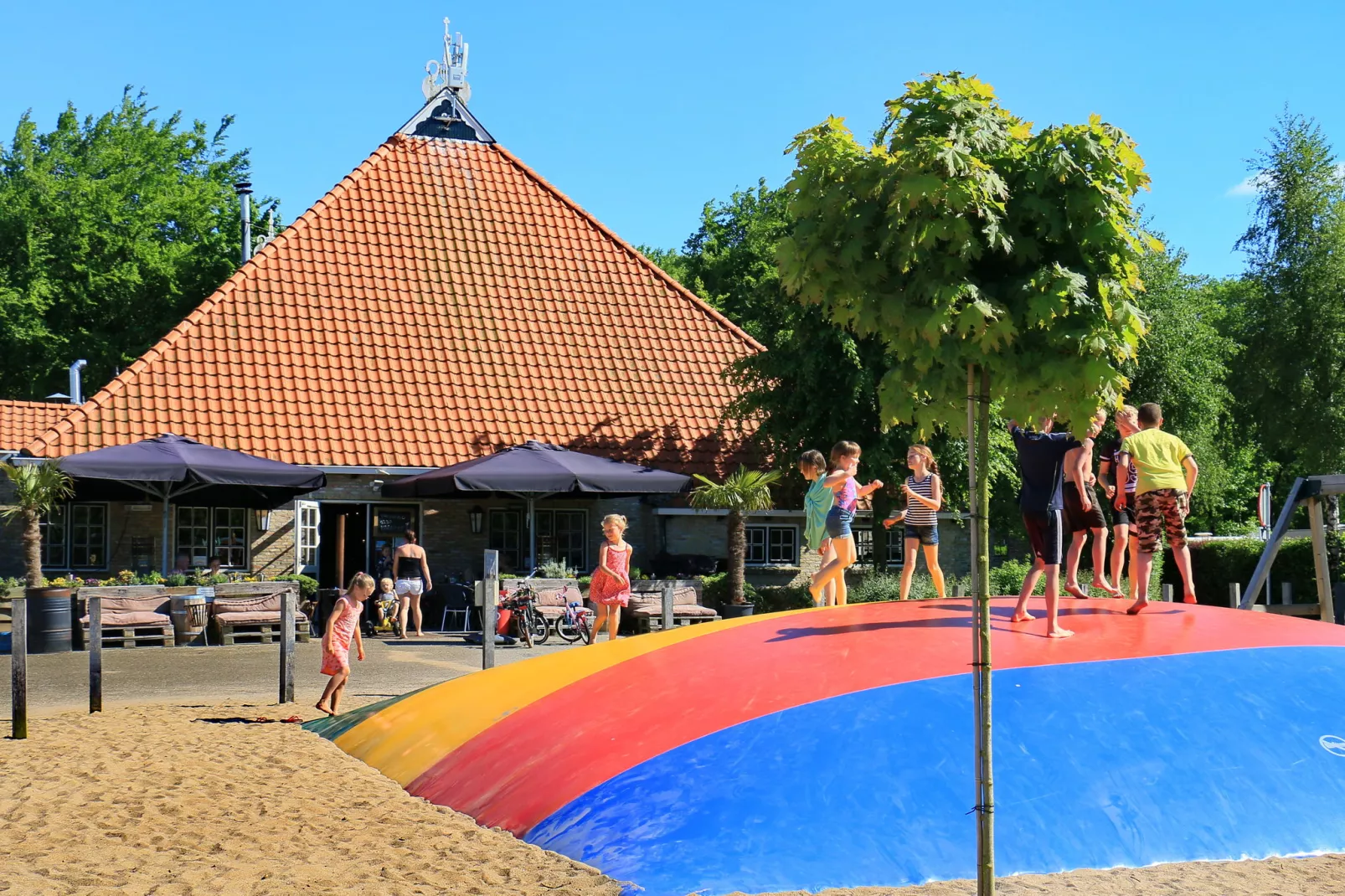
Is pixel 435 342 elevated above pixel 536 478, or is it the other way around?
pixel 435 342

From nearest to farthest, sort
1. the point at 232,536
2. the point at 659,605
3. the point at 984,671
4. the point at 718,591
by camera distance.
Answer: the point at 984,671 < the point at 659,605 < the point at 718,591 < the point at 232,536

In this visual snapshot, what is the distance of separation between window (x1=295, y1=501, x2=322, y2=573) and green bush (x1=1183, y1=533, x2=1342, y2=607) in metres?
16.8

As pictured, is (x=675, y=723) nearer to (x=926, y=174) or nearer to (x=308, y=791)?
(x=308, y=791)

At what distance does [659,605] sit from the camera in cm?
1977

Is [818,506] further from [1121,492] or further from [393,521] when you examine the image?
[393,521]

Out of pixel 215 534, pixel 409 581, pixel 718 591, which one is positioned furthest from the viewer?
pixel 215 534

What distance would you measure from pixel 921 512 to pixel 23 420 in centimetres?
2600

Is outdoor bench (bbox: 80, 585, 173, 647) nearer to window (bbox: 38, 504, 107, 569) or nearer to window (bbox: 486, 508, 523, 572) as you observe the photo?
window (bbox: 38, 504, 107, 569)

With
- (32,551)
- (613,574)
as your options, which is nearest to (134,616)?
(32,551)

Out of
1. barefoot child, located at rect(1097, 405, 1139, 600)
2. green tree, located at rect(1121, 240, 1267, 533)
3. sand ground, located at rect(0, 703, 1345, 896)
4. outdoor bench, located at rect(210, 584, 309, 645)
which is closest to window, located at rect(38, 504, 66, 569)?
outdoor bench, located at rect(210, 584, 309, 645)

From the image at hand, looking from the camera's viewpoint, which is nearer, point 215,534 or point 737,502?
point 737,502

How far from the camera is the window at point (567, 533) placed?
24.2 meters

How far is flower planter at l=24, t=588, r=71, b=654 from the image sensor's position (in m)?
17.7

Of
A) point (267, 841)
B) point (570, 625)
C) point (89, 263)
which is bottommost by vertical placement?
point (267, 841)
